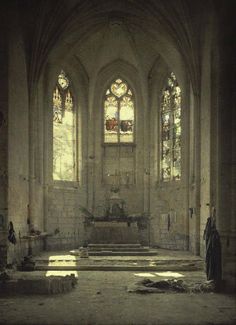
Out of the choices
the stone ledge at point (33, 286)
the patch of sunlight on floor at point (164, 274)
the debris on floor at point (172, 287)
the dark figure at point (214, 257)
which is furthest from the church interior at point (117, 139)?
the patch of sunlight on floor at point (164, 274)

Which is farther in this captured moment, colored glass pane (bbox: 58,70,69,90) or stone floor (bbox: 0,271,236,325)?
colored glass pane (bbox: 58,70,69,90)

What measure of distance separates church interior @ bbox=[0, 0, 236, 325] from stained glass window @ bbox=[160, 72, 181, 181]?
0.05 metres

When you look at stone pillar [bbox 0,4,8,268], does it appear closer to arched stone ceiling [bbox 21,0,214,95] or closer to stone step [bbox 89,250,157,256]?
arched stone ceiling [bbox 21,0,214,95]

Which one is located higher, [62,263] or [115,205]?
[115,205]

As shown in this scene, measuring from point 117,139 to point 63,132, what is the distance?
8.52 ft

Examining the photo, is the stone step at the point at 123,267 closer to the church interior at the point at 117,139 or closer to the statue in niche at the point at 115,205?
the church interior at the point at 117,139

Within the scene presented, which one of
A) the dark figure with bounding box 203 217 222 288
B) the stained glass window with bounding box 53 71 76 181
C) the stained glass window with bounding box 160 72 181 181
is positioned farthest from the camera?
the stained glass window with bounding box 53 71 76 181

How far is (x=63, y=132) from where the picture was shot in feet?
70.7

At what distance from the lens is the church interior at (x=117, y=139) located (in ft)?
38.9

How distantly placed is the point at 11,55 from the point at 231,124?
7373 millimetres

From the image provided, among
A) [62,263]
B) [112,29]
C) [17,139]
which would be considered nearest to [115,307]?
[62,263]

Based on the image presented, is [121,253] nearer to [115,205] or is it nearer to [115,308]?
[115,205]

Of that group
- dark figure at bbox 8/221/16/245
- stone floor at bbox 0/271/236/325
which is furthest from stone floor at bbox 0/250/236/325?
dark figure at bbox 8/221/16/245

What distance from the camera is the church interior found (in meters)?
11.9
